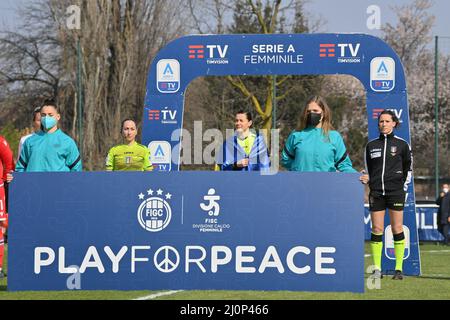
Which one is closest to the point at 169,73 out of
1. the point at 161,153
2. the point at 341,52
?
the point at 161,153

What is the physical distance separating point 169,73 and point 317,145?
514 centimetres

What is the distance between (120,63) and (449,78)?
17736 mm

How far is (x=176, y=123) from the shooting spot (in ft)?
50.0

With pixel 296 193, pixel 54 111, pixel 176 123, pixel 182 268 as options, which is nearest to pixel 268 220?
pixel 296 193

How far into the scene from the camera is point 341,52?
1393 cm

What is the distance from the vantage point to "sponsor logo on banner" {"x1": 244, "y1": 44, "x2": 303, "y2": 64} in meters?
14.2

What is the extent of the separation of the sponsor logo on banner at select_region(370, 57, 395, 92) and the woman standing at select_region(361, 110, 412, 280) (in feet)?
7.41

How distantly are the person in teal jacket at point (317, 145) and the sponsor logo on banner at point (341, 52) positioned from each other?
371cm

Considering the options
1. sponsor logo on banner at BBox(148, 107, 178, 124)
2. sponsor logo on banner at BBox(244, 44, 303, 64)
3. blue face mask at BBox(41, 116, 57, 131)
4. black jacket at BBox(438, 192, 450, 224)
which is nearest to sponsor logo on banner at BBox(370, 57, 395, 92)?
sponsor logo on banner at BBox(244, 44, 303, 64)

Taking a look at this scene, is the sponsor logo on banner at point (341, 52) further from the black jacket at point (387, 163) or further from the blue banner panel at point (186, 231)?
the blue banner panel at point (186, 231)

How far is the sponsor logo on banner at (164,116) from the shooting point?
50.0ft

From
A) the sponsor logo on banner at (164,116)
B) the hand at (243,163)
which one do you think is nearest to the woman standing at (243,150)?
the hand at (243,163)

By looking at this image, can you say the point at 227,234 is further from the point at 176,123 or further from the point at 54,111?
the point at 176,123

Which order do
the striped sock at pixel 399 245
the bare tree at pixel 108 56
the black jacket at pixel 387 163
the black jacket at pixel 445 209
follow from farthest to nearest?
1. the bare tree at pixel 108 56
2. the black jacket at pixel 445 209
3. the striped sock at pixel 399 245
4. the black jacket at pixel 387 163
